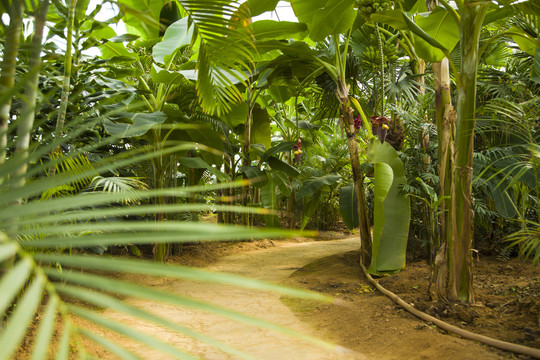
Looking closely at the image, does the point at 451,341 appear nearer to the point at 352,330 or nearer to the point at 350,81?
the point at 352,330

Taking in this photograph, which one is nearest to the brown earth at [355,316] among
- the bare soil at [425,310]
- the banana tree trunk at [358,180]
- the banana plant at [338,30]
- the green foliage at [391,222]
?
the bare soil at [425,310]

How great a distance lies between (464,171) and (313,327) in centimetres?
150

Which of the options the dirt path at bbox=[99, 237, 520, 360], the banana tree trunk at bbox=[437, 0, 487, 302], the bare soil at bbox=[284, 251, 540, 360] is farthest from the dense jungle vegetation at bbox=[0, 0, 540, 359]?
the dirt path at bbox=[99, 237, 520, 360]

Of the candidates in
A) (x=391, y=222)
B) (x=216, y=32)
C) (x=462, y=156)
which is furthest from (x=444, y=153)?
(x=216, y=32)

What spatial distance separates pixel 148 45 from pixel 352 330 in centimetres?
457

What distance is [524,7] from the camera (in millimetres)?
2352

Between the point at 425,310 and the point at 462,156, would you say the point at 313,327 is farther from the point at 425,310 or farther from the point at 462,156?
the point at 462,156

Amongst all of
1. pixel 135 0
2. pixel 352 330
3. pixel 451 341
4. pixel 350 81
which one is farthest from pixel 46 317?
pixel 350 81

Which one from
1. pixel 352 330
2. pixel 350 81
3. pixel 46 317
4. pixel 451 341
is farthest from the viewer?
pixel 350 81

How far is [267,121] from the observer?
6.68 meters

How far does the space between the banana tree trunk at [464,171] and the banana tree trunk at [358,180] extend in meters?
1.52

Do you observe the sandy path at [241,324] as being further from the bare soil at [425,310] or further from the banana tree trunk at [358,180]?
the banana tree trunk at [358,180]

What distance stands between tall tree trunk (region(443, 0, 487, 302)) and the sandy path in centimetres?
89

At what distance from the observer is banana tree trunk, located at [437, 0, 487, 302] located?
2564mm
